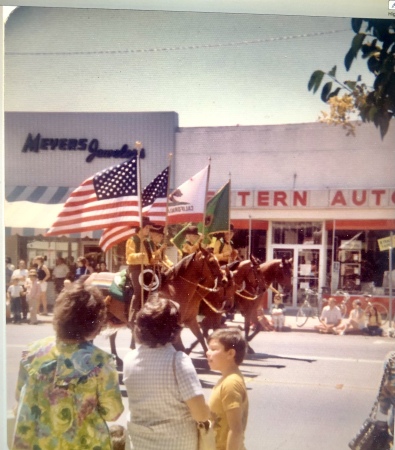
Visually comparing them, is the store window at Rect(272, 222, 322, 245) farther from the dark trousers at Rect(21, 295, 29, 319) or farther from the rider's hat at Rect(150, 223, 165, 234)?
the dark trousers at Rect(21, 295, 29, 319)

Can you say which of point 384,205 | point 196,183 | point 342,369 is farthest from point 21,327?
point 384,205

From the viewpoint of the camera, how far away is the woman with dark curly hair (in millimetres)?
2152

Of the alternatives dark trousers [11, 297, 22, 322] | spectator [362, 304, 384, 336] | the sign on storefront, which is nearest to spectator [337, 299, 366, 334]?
spectator [362, 304, 384, 336]

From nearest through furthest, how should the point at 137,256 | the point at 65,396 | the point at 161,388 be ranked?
the point at 161,388 → the point at 65,396 → the point at 137,256

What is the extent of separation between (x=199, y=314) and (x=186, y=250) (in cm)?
40

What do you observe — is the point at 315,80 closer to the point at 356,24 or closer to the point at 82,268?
the point at 356,24

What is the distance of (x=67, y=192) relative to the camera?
2934 mm

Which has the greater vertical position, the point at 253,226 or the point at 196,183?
the point at 196,183

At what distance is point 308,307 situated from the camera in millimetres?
3082

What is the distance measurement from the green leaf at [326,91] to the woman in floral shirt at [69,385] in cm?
182

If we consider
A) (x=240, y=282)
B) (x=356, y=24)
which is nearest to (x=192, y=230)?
(x=240, y=282)

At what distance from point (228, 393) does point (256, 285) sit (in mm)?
829

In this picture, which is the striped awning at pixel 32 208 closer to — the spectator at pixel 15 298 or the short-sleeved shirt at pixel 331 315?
the spectator at pixel 15 298

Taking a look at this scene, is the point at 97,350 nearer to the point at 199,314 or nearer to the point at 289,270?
the point at 199,314
